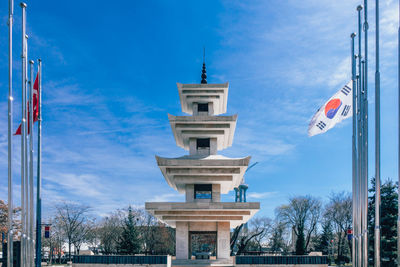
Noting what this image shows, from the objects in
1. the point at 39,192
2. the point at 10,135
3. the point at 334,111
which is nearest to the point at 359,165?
the point at 334,111

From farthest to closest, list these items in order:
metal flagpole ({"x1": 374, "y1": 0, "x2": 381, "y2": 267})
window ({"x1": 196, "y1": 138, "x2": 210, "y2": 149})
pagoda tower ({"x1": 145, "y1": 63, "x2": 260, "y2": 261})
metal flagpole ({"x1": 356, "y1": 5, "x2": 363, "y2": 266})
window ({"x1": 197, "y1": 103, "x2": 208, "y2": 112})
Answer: window ({"x1": 197, "y1": 103, "x2": 208, "y2": 112}), window ({"x1": 196, "y1": 138, "x2": 210, "y2": 149}), pagoda tower ({"x1": 145, "y1": 63, "x2": 260, "y2": 261}), metal flagpole ({"x1": 356, "y1": 5, "x2": 363, "y2": 266}), metal flagpole ({"x1": 374, "y1": 0, "x2": 381, "y2": 267})

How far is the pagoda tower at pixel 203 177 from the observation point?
102 ft

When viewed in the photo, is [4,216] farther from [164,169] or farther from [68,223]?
[164,169]

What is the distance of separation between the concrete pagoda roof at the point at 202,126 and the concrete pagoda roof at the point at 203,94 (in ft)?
10.1

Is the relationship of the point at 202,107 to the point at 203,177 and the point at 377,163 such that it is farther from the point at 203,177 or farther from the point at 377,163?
the point at 377,163

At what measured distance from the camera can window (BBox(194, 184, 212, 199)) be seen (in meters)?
33.0

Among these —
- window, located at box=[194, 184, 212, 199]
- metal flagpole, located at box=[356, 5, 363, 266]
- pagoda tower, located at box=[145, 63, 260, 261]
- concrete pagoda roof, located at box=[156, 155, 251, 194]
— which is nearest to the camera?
metal flagpole, located at box=[356, 5, 363, 266]

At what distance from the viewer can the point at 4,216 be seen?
5950 cm

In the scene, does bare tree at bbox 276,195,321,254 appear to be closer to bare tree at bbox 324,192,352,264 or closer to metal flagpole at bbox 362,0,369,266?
bare tree at bbox 324,192,352,264

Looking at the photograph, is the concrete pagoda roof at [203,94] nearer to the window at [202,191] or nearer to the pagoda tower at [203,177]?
the pagoda tower at [203,177]

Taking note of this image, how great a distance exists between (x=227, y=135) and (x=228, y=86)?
4250mm

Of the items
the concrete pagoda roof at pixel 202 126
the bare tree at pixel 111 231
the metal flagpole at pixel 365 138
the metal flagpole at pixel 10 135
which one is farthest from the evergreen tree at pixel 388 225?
the bare tree at pixel 111 231

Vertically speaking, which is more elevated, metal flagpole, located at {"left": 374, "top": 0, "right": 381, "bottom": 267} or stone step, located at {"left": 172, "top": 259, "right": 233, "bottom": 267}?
metal flagpole, located at {"left": 374, "top": 0, "right": 381, "bottom": 267}

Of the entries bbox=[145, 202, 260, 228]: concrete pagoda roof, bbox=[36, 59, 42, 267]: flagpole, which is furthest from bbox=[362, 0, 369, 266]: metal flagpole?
bbox=[36, 59, 42, 267]: flagpole
